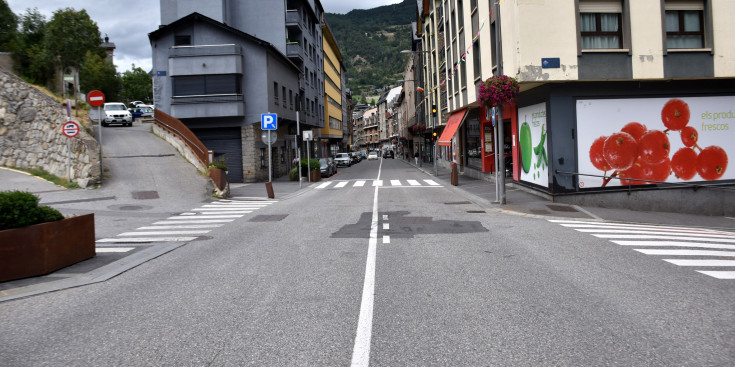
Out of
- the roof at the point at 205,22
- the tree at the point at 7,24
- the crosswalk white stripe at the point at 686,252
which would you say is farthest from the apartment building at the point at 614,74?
the tree at the point at 7,24

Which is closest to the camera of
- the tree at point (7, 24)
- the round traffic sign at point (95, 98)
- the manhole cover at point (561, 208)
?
the manhole cover at point (561, 208)

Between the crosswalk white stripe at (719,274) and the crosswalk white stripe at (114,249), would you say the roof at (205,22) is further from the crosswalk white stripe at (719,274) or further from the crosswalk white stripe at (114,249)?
the crosswalk white stripe at (719,274)

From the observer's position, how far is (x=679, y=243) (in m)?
9.68

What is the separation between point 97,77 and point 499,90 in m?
56.2

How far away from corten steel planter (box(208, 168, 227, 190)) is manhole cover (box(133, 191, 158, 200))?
2.32m

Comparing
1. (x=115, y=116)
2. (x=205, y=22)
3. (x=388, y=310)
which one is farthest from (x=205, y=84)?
(x=388, y=310)

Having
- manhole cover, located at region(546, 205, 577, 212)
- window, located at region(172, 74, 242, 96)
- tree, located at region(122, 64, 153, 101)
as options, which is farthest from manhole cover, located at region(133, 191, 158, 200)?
tree, located at region(122, 64, 153, 101)

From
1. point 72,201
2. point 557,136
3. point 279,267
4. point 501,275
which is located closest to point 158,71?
point 72,201

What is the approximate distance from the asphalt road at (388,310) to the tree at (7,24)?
3516cm

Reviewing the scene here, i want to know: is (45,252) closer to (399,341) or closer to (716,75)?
(399,341)

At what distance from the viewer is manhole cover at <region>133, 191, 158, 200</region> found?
18.1 m

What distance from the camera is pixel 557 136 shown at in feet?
55.3

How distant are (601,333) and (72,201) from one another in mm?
16566

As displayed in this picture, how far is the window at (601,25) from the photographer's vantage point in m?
16.8
